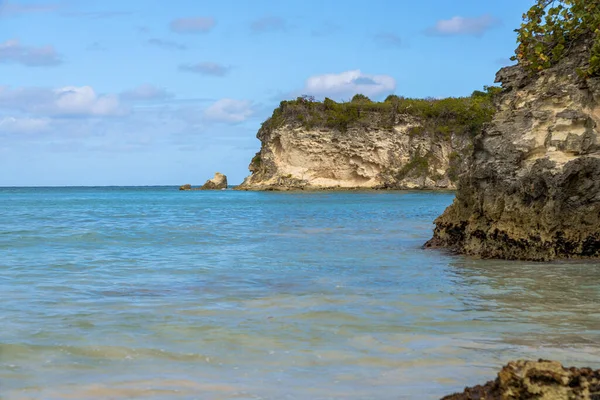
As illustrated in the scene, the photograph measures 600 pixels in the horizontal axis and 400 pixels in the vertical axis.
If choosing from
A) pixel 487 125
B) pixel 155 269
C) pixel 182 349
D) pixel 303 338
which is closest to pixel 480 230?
pixel 487 125

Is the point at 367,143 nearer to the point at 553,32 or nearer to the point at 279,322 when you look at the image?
A: the point at 553,32

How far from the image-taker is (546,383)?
3.44 meters

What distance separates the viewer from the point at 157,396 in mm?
4719

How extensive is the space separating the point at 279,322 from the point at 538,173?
21.4 feet

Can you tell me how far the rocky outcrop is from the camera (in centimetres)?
1147

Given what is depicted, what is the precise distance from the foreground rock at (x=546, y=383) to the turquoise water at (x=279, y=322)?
1150mm

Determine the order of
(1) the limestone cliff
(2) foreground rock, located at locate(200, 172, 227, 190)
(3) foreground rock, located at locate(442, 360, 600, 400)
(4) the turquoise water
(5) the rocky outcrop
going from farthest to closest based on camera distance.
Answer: (2) foreground rock, located at locate(200, 172, 227, 190) < (1) the limestone cliff < (5) the rocky outcrop < (4) the turquoise water < (3) foreground rock, located at locate(442, 360, 600, 400)

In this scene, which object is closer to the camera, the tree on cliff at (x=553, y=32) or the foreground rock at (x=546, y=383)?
the foreground rock at (x=546, y=383)

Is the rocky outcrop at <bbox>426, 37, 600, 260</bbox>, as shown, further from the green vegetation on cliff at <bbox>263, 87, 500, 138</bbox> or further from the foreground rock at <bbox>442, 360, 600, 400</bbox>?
the green vegetation on cliff at <bbox>263, 87, 500, 138</bbox>

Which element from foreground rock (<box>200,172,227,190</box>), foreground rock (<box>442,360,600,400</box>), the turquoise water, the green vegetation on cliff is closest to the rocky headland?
foreground rock (<box>200,172,227,190</box>)

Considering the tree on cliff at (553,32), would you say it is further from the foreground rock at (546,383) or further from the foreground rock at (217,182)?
the foreground rock at (217,182)

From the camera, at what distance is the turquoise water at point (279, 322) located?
510 centimetres

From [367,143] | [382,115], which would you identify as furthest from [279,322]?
[382,115]

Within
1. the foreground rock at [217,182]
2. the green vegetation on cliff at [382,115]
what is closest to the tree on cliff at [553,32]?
the green vegetation on cliff at [382,115]
